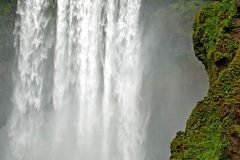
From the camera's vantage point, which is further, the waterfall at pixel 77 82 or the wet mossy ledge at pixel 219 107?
the waterfall at pixel 77 82

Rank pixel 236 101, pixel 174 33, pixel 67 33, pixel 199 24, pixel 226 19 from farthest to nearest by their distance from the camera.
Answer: pixel 67 33
pixel 174 33
pixel 199 24
pixel 226 19
pixel 236 101

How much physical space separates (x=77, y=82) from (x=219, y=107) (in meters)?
20.6

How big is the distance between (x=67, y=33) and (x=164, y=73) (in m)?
7.87

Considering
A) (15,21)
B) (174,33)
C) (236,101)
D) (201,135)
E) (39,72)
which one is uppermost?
(15,21)

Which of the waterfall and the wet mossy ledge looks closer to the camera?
the wet mossy ledge

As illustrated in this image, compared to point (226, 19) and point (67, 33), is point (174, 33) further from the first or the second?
point (226, 19)

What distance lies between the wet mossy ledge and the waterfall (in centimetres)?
1637

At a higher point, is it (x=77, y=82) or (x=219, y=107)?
(x=77, y=82)

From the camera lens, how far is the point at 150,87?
2692 centimetres

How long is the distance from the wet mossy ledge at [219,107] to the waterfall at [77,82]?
16.4 metres

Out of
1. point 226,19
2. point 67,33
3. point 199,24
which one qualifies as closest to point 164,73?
point 67,33

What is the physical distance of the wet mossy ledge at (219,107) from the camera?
7.45 meters

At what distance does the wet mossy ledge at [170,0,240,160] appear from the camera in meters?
7.45

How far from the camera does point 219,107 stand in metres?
8.52
